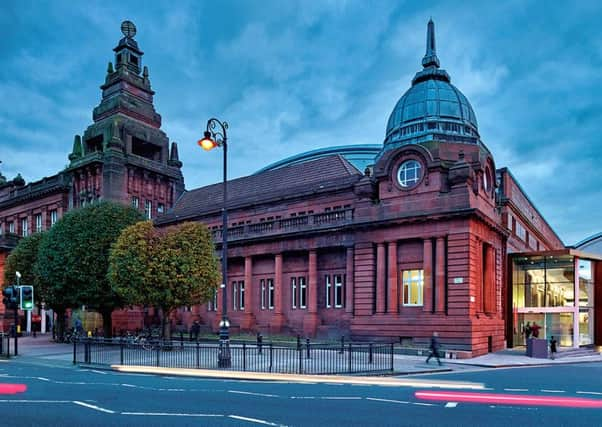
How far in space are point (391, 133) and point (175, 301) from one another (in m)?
19.7

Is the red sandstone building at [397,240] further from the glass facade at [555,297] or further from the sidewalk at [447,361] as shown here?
the sidewalk at [447,361]

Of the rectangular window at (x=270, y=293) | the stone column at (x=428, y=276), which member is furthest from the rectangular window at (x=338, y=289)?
the stone column at (x=428, y=276)

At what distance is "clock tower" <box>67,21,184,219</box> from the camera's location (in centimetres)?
5125

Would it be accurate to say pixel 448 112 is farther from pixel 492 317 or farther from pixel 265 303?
pixel 265 303

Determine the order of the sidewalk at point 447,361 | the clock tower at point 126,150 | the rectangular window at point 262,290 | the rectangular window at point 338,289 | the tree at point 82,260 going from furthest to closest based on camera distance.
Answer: the clock tower at point 126,150, the rectangular window at point 262,290, the rectangular window at point 338,289, the tree at point 82,260, the sidewalk at point 447,361

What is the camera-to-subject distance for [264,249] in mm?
37719

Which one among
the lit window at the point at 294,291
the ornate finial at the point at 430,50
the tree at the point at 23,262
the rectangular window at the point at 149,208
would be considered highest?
the ornate finial at the point at 430,50

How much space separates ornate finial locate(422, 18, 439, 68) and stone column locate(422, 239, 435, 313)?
62.9 feet

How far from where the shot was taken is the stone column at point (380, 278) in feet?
100

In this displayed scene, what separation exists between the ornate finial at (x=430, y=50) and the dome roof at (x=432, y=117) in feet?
13.0

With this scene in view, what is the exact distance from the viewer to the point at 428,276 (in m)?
28.9

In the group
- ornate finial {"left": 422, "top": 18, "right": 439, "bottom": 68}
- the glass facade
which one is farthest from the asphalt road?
ornate finial {"left": 422, "top": 18, "right": 439, "bottom": 68}

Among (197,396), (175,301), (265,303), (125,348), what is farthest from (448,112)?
(197,396)

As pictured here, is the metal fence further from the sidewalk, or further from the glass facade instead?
the glass facade
